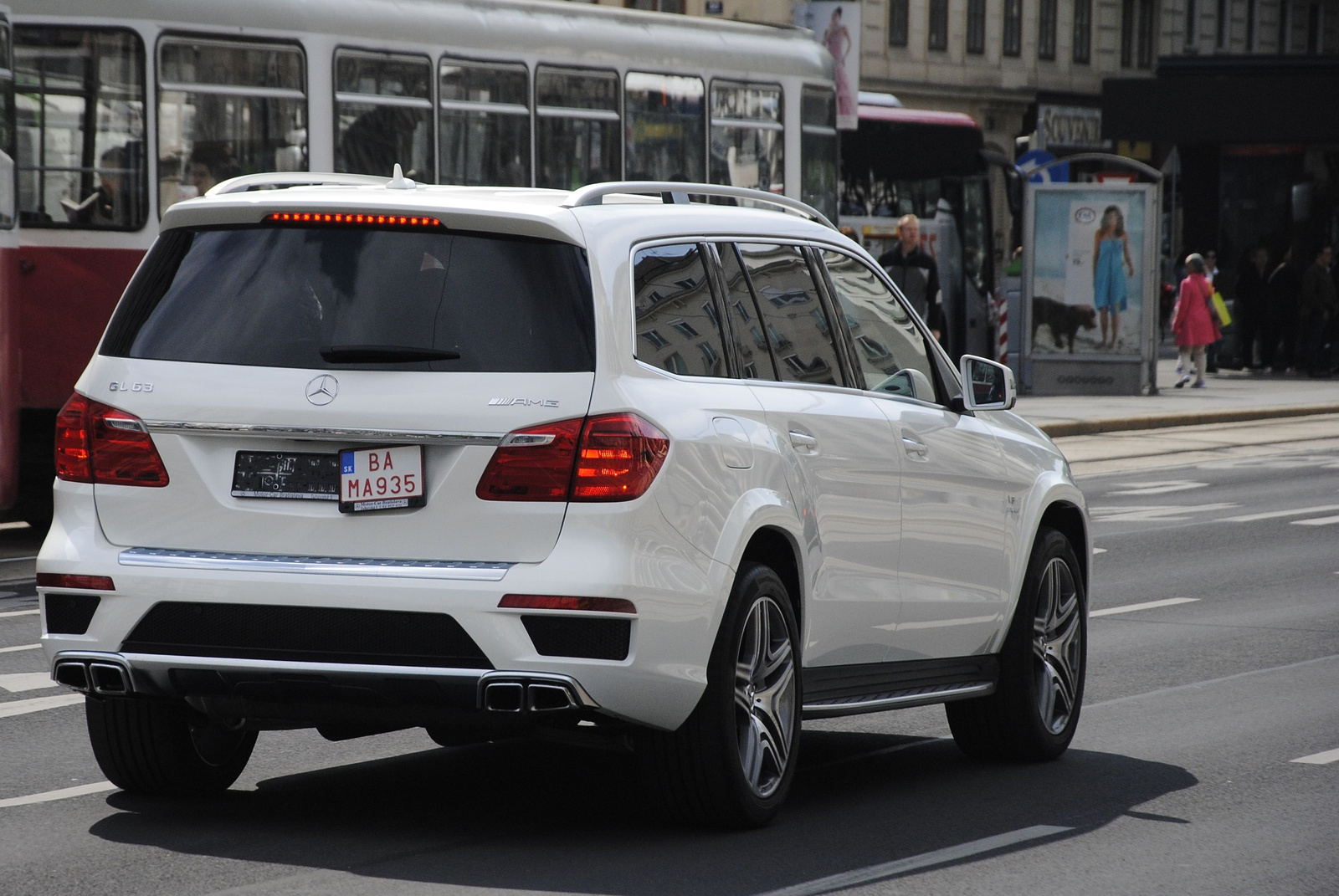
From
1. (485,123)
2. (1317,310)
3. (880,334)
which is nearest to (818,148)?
(485,123)

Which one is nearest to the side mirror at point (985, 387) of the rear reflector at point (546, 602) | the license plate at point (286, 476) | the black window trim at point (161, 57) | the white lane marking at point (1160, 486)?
the rear reflector at point (546, 602)

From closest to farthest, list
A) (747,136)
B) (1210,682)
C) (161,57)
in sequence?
(1210,682)
(161,57)
(747,136)

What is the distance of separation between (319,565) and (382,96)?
36.4 ft

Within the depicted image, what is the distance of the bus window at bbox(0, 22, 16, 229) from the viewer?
13703 millimetres

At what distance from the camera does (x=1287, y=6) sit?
64.2 metres

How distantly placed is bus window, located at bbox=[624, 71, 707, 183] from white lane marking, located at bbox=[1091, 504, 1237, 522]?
4.33 metres

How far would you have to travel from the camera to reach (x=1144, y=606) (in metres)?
12.1

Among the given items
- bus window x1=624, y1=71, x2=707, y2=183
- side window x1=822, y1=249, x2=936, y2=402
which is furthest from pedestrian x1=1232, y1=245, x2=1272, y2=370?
side window x1=822, y1=249, x2=936, y2=402

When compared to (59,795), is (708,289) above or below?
above

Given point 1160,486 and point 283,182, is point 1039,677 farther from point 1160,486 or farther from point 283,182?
point 1160,486

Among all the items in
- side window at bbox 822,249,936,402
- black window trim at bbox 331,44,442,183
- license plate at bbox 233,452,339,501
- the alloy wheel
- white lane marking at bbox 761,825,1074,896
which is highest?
black window trim at bbox 331,44,442,183

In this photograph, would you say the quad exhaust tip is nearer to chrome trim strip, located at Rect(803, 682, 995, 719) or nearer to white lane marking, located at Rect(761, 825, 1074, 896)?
white lane marking, located at Rect(761, 825, 1074, 896)

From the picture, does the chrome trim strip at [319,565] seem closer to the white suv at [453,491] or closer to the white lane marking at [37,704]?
the white suv at [453,491]

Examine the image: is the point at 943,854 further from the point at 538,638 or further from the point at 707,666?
the point at 538,638
